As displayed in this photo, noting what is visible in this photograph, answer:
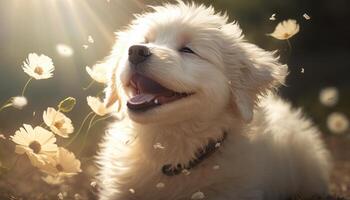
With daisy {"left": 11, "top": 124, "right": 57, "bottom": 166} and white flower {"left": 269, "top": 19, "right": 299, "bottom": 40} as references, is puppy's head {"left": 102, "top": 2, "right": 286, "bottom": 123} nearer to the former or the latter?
white flower {"left": 269, "top": 19, "right": 299, "bottom": 40}

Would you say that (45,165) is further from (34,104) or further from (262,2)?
(262,2)

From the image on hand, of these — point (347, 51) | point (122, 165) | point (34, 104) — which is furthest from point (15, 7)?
point (347, 51)

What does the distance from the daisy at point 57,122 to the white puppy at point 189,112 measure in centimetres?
38

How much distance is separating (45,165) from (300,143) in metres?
2.02

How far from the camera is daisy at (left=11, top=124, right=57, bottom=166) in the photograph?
414cm

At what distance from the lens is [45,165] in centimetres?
423

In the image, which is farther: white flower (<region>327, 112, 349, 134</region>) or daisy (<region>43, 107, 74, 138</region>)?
white flower (<region>327, 112, 349, 134</region>)

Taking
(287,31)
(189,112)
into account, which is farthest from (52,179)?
(287,31)

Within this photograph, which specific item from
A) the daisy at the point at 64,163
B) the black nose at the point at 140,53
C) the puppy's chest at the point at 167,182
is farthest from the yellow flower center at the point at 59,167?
the black nose at the point at 140,53

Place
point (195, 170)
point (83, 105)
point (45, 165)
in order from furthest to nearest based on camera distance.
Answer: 1. point (83, 105)
2. point (195, 170)
3. point (45, 165)

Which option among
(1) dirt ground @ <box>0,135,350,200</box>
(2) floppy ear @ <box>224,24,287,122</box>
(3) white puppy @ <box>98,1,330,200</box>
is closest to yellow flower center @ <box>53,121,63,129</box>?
(3) white puppy @ <box>98,1,330,200</box>

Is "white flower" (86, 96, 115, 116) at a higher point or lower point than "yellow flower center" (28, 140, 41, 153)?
higher

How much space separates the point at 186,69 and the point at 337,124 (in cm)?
508

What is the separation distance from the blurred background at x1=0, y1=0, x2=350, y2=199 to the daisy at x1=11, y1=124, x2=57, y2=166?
37 cm
